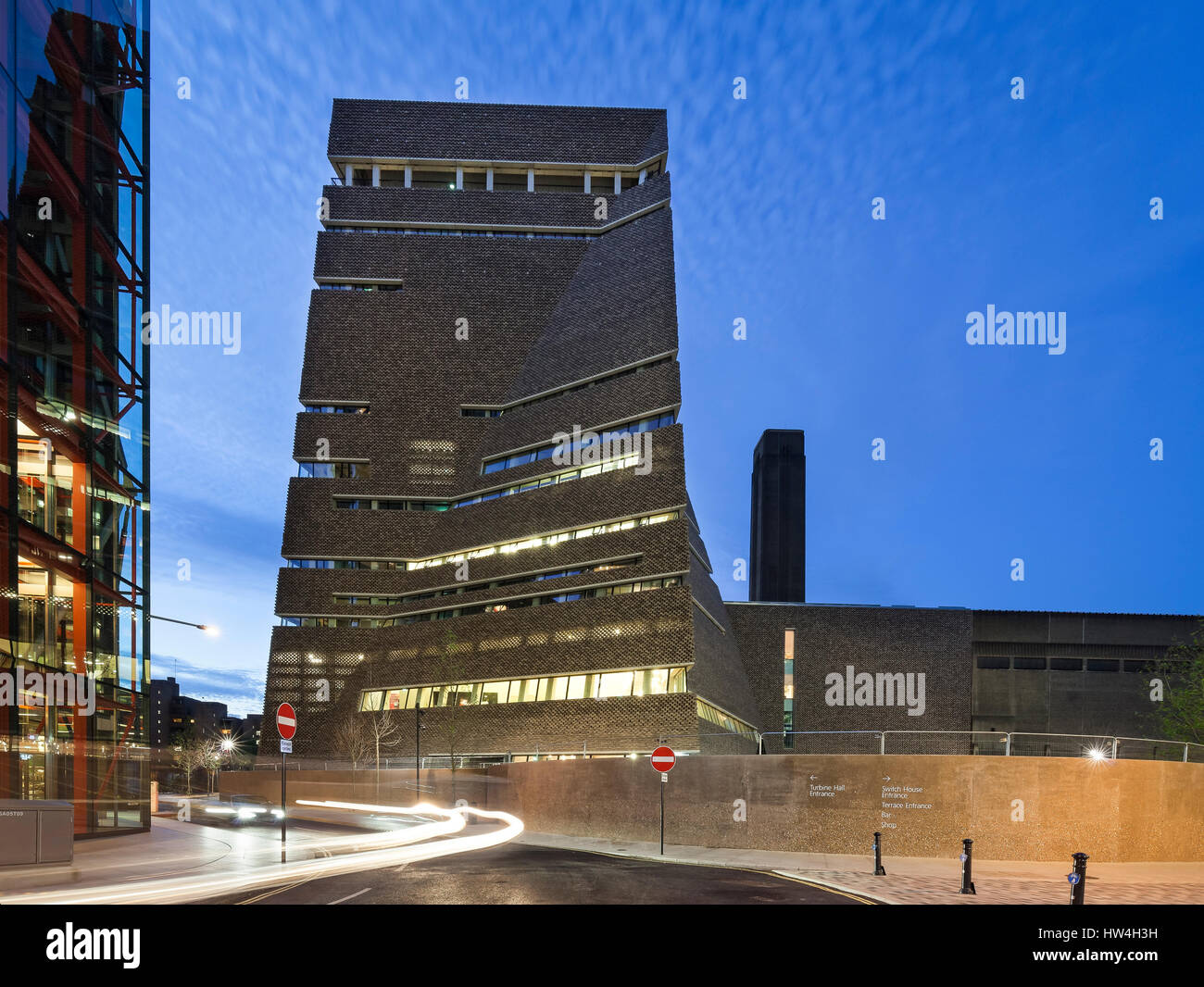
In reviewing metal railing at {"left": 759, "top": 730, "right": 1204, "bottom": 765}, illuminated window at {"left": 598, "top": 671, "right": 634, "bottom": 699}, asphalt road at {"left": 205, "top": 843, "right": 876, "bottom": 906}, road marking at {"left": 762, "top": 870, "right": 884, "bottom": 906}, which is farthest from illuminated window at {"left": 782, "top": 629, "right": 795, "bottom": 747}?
road marking at {"left": 762, "top": 870, "right": 884, "bottom": 906}

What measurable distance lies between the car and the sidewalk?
21.3 metres

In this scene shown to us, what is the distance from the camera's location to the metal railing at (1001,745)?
22750 mm

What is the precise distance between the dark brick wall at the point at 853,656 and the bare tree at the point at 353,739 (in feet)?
90.7

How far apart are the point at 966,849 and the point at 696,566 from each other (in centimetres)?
4045

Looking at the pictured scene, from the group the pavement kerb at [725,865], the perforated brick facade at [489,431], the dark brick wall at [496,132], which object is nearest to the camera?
the pavement kerb at [725,865]

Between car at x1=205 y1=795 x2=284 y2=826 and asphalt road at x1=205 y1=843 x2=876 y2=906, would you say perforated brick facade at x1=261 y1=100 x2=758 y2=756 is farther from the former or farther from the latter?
asphalt road at x1=205 y1=843 x2=876 y2=906

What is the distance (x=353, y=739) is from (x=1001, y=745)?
5035 cm

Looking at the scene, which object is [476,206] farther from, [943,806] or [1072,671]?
[943,806]

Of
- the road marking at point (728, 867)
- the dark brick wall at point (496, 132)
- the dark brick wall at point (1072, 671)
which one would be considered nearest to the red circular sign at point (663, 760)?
the road marking at point (728, 867)

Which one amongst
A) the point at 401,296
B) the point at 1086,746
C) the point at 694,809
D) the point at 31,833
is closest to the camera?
the point at 31,833

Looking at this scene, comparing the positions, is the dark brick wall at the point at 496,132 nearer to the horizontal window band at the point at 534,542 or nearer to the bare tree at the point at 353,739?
the horizontal window band at the point at 534,542
